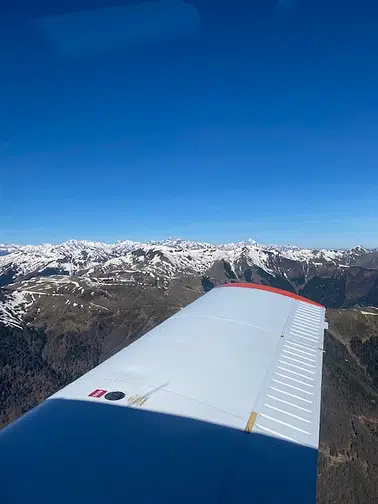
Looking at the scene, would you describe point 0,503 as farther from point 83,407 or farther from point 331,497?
point 331,497

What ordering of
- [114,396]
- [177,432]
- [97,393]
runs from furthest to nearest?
[97,393] → [114,396] → [177,432]

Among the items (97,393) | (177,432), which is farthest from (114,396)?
(177,432)

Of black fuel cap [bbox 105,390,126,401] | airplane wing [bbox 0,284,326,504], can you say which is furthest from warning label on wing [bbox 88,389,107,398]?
black fuel cap [bbox 105,390,126,401]

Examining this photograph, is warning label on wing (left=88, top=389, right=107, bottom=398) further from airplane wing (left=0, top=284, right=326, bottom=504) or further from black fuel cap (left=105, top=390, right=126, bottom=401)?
black fuel cap (left=105, top=390, right=126, bottom=401)

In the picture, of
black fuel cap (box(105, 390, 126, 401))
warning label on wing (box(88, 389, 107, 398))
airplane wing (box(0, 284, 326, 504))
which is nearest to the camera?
airplane wing (box(0, 284, 326, 504))

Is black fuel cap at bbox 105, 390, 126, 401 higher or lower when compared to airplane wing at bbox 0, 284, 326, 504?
higher

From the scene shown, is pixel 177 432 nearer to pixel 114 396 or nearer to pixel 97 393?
pixel 114 396

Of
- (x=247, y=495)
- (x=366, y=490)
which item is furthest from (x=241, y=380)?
(x=366, y=490)
